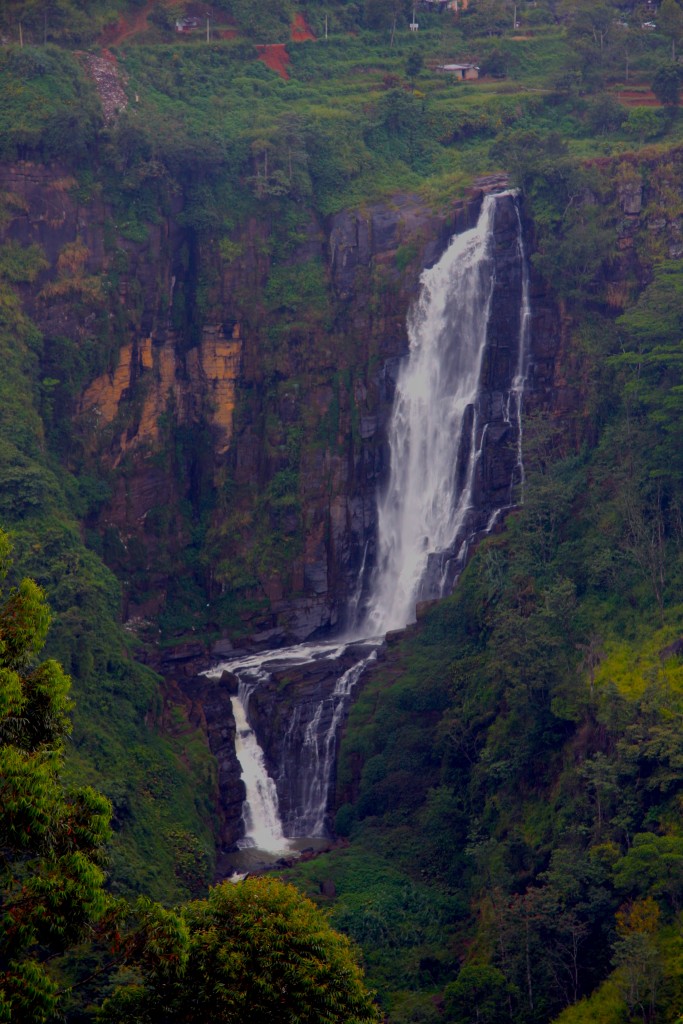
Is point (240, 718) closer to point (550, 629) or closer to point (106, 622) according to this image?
point (106, 622)

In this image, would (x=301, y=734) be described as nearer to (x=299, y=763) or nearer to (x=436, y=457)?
(x=299, y=763)

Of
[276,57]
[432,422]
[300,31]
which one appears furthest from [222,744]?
[300,31]

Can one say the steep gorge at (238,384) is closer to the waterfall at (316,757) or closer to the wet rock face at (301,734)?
the wet rock face at (301,734)

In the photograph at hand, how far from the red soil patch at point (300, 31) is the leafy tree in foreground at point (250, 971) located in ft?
134

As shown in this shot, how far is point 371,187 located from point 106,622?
17.8 meters

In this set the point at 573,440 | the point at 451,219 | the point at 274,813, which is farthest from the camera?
the point at 451,219

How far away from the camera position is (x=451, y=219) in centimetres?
5062

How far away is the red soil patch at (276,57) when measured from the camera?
59.6 meters

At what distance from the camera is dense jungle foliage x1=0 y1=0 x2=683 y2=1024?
3328cm

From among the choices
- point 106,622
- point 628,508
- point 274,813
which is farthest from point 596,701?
point 106,622

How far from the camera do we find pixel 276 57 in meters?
60.1

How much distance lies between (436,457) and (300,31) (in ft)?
64.6

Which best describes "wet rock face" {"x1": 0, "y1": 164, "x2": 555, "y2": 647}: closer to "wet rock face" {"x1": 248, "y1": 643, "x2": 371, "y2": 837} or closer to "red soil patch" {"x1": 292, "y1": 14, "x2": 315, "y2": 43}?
"wet rock face" {"x1": 248, "y1": 643, "x2": 371, "y2": 837}

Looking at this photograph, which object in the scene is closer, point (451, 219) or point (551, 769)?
point (551, 769)
